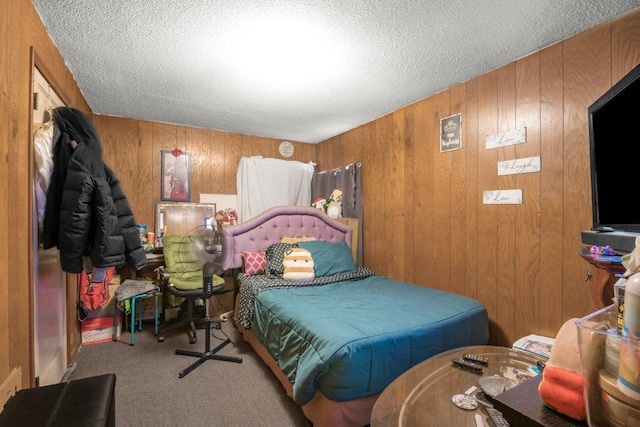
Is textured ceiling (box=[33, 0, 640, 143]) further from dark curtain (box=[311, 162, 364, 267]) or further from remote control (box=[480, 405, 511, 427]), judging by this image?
remote control (box=[480, 405, 511, 427])

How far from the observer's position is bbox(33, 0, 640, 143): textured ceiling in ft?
5.38

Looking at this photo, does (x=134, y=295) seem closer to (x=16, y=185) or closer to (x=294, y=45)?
(x=16, y=185)

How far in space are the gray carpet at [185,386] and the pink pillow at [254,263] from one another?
68cm

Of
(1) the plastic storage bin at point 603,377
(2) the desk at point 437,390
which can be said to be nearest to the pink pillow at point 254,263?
(2) the desk at point 437,390

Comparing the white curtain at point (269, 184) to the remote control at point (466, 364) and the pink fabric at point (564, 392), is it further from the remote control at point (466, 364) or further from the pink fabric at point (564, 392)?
the pink fabric at point (564, 392)

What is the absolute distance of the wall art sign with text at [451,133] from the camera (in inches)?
101

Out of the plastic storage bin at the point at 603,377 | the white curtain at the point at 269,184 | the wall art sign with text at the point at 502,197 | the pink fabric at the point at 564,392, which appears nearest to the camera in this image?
the plastic storage bin at the point at 603,377

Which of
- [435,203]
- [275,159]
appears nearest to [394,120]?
[435,203]

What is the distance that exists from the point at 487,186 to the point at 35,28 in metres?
3.18

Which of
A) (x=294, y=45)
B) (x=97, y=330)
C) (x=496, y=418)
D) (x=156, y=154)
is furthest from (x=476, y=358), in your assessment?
(x=156, y=154)

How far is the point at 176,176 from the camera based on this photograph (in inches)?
144

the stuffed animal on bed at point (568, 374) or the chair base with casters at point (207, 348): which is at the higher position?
the stuffed animal on bed at point (568, 374)

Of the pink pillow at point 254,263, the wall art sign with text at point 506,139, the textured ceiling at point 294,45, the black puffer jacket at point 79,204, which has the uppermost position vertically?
the textured ceiling at point 294,45

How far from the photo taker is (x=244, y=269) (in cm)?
320
